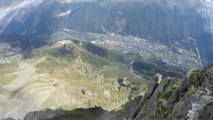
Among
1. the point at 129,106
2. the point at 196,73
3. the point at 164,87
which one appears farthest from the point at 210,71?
the point at 129,106

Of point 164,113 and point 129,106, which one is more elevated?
point 164,113

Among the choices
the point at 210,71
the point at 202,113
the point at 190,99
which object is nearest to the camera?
the point at 202,113

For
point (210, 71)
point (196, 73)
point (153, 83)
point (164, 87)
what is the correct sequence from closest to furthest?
point (210, 71) < point (196, 73) < point (164, 87) < point (153, 83)

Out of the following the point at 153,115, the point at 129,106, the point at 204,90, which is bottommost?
the point at 129,106

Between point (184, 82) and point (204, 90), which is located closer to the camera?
point (204, 90)

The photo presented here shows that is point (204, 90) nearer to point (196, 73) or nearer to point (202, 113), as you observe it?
point (202, 113)

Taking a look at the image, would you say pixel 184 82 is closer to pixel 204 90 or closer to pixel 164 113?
pixel 164 113

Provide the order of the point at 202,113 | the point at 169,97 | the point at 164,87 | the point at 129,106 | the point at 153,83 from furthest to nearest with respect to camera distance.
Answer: the point at 129,106, the point at 153,83, the point at 164,87, the point at 169,97, the point at 202,113

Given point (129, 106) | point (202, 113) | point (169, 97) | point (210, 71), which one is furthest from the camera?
point (129, 106)

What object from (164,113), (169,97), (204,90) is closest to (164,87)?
(169,97)
